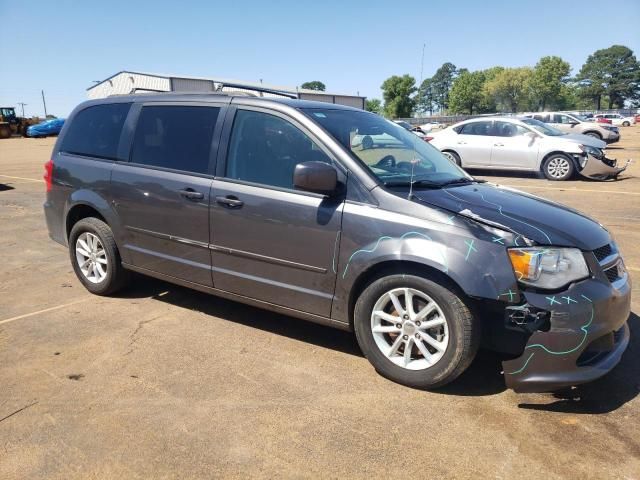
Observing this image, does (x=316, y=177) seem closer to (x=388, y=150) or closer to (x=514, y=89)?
(x=388, y=150)

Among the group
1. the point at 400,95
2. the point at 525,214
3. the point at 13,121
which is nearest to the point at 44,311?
the point at 525,214

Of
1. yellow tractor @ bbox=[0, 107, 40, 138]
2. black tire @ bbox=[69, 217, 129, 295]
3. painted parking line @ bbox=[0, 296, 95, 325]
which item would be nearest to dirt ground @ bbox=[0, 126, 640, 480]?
painted parking line @ bbox=[0, 296, 95, 325]

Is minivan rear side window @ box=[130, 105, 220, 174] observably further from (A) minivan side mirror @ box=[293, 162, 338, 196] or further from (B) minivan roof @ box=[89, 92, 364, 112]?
(A) minivan side mirror @ box=[293, 162, 338, 196]

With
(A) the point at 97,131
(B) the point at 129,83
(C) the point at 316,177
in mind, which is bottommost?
(C) the point at 316,177

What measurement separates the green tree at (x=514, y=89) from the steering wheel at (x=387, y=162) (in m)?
115

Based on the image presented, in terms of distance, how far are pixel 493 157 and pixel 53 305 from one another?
11982 millimetres

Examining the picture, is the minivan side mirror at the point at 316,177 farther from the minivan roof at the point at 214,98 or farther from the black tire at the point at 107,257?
the black tire at the point at 107,257

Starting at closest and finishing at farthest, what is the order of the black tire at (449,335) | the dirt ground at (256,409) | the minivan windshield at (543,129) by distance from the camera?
the dirt ground at (256,409), the black tire at (449,335), the minivan windshield at (543,129)

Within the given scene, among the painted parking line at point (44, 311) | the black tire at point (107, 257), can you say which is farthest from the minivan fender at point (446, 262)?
the painted parking line at point (44, 311)

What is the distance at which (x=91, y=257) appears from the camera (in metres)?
4.83

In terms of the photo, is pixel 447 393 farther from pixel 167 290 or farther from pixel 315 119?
pixel 167 290

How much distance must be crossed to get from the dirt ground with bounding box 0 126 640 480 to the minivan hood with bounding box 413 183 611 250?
0.95 metres

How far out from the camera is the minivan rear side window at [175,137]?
4.00m

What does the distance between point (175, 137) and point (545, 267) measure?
2971mm
